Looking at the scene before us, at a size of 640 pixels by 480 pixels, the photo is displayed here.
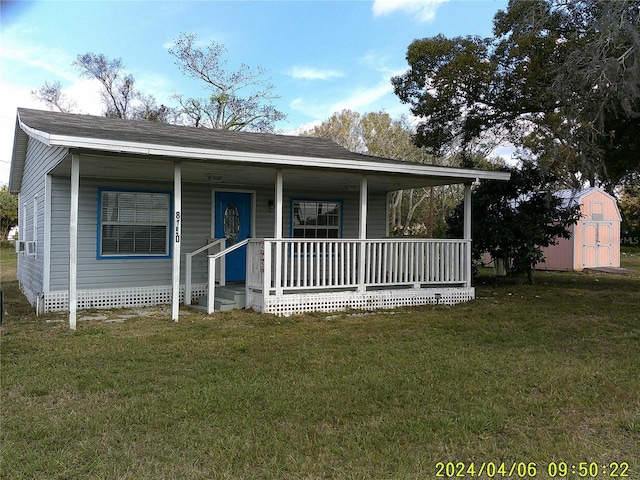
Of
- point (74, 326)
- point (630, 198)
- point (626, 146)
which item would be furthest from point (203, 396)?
point (630, 198)

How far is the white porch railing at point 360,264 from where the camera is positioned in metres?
7.83

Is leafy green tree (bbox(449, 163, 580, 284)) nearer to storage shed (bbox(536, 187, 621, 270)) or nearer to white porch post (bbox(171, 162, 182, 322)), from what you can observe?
storage shed (bbox(536, 187, 621, 270))

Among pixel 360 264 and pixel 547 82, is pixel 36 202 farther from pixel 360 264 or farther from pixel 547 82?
pixel 547 82

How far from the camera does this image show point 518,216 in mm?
11398

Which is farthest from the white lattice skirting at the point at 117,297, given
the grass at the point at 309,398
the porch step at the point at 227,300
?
the grass at the point at 309,398

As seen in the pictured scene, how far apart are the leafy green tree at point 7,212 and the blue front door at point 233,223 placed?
29.1 metres

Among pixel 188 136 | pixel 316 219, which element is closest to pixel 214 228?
pixel 188 136

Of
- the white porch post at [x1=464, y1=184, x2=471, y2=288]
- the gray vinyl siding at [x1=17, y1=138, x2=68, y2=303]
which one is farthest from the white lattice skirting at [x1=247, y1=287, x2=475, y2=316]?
the gray vinyl siding at [x1=17, y1=138, x2=68, y2=303]

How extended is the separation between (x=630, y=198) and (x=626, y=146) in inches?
925

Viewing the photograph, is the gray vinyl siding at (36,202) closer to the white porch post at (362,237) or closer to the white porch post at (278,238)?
the white porch post at (278,238)

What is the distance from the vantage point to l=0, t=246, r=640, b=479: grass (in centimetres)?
283

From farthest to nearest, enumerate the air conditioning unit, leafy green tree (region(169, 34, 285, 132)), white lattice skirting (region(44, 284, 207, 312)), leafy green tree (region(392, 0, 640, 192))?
leafy green tree (region(169, 34, 285, 132)), the air conditioning unit, white lattice skirting (region(44, 284, 207, 312)), leafy green tree (region(392, 0, 640, 192))

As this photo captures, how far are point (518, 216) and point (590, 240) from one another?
26.6 feet

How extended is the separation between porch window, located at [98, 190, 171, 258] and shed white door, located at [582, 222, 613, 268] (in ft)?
48.1
